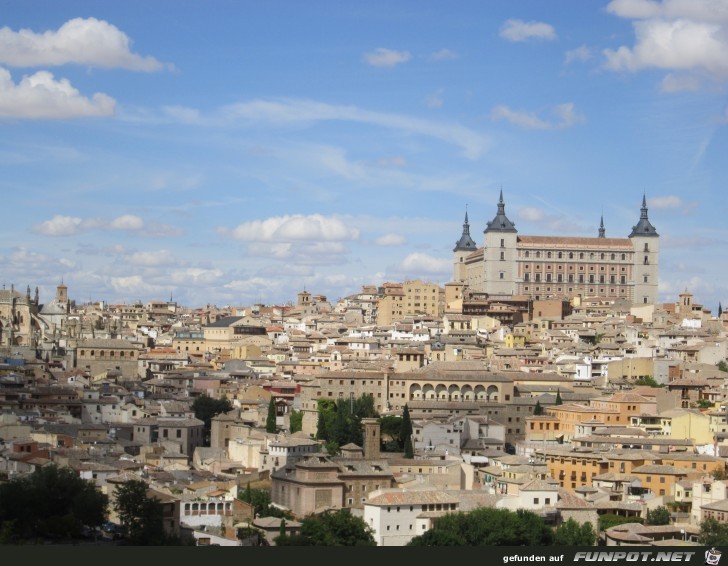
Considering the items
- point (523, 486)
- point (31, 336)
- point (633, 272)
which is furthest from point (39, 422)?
point (633, 272)

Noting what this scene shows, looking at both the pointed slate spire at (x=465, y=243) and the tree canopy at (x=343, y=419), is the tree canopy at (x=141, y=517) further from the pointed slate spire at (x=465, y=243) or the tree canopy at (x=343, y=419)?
the pointed slate spire at (x=465, y=243)

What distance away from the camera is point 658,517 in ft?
122

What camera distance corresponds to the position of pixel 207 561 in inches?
1209

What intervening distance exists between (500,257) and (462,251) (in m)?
10.3

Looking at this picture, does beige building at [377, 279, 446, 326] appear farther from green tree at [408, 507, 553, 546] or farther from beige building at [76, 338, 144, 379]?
green tree at [408, 507, 553, 546]

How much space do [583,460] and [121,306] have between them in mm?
65061

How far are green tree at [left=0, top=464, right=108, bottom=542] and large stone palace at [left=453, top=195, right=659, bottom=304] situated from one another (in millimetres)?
60540

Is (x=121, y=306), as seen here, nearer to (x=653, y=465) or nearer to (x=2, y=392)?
(x=2, y=392)

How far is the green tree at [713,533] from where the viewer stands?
3428cm

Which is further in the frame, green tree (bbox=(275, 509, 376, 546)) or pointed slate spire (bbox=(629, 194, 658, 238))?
pointed slate spire (bbox=(629, 194, 658, 238))

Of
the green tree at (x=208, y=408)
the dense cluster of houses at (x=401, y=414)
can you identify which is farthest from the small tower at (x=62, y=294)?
the green tree at (x=208, y=408)

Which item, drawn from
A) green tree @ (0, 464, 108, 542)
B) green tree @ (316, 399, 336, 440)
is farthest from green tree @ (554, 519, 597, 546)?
green tree @ (316, 399, 336, 440)

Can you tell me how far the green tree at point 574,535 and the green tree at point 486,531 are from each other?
0.85 feet

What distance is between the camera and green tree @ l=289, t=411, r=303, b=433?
50378 mm
